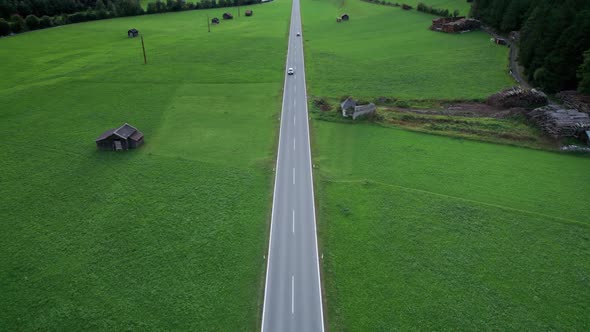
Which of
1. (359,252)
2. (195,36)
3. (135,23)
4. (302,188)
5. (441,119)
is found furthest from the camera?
(135,23)

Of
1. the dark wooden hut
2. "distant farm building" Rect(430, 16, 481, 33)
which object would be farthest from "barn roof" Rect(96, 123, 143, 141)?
"distant farm building" Rect(430, 16, 481, 33)

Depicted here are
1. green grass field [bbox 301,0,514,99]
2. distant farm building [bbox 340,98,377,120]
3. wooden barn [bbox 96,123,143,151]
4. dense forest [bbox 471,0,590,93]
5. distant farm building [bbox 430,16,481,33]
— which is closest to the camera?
wooden barn [bbox 96,123,143,151]

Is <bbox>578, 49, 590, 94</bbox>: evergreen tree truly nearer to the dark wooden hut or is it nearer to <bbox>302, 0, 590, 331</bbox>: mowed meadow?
<bbox>302, 0, 590, 331</bbox>: mowed meadow

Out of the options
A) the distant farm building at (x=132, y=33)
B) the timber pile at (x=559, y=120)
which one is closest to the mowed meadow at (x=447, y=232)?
the timber pile at (x=559, y=120)

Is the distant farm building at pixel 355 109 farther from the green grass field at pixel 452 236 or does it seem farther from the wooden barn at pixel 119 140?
the wooden barn at pixel 119 140

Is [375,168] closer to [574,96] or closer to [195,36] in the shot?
[574,96]

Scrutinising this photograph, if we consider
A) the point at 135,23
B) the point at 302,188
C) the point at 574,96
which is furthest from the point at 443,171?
the point at 135,23
